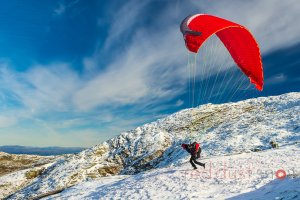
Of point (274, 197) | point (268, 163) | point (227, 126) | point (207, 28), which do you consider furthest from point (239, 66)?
point (227, 126)

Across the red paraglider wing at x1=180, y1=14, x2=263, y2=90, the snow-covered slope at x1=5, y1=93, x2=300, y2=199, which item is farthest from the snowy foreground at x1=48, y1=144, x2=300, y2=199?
the snow-covered slope at x1=5, y1=93, x2=300, y2=199

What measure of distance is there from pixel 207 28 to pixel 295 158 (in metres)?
11.1

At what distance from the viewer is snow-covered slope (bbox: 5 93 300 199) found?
31655mm

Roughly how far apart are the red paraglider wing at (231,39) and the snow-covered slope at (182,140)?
11592 millimetres

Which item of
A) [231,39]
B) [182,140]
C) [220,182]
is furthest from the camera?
[182,140]

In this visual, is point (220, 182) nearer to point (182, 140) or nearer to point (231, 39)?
point (231, 39)

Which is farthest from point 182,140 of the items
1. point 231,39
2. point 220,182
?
point 220,182

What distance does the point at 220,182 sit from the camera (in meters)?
17.5

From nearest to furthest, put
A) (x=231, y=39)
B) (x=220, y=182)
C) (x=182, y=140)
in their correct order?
(x=220, y=182)
(x=231, y=39)
(x=182, y=140)

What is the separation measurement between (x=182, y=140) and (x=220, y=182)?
78.2ft

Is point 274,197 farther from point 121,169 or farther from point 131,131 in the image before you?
point 131,131

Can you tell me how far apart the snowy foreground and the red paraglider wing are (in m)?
5.24

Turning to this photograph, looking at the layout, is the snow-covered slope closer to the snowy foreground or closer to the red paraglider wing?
the snowy foreground

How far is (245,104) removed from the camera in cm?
5203
